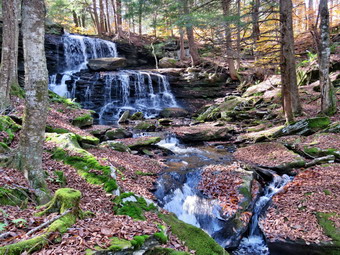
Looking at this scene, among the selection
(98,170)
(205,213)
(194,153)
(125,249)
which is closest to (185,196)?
(205,213)

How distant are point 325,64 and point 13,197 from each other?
1160cm

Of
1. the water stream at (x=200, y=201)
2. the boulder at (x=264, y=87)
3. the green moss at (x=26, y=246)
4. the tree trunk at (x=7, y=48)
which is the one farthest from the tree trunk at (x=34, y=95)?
the boulder at (x=264, y=87)

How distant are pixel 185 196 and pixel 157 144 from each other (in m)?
5.00

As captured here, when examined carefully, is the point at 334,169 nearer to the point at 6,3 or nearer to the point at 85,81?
the point at 6,3

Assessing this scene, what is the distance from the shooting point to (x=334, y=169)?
7.11 m

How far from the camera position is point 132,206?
4766 mm

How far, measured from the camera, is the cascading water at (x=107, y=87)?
19422 mm

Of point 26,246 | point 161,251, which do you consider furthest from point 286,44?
point 26,246

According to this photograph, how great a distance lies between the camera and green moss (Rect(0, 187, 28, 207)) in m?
3.61

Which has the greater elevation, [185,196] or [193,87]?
[193,87]

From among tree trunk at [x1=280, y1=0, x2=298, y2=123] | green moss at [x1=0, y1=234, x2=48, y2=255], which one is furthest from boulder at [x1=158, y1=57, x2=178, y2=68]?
green moss at [x1=0, y1=234, x2=48, y2=255]

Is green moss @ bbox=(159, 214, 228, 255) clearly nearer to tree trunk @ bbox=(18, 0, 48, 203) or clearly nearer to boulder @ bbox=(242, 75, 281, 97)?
tree trunk @ bbox=(18, 0, 48, 203)

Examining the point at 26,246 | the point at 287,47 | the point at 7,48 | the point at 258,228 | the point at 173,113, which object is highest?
the point at 7,48

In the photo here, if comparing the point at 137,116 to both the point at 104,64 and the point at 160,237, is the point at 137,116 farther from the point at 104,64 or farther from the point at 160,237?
the point at 160,237
